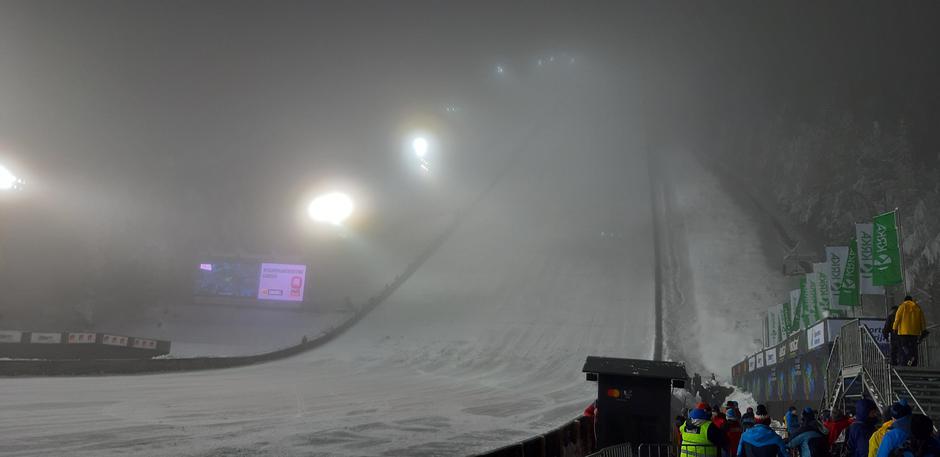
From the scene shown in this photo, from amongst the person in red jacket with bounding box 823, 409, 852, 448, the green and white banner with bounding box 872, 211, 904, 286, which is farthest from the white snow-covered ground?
the person in red jacket with bounding box 823, 409, 852, 448

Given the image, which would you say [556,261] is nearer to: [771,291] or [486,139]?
[771,291]

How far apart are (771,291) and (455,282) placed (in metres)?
16.7

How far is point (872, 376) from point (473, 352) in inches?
670

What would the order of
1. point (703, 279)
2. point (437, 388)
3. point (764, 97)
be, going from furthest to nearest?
point (764, 97)
point (703, 279)
point (437, 388)

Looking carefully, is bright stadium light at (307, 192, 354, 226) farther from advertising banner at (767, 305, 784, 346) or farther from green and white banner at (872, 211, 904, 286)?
green and white banner at (872, 211, 904, 286)

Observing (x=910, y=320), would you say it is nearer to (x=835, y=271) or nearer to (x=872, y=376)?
(x=872, y=376)

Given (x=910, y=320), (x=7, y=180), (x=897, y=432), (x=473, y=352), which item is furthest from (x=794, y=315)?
(x=7, y=180)

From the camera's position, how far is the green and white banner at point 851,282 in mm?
14707

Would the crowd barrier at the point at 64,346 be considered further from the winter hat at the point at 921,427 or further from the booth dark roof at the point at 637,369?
the winter hat at the point at 921,427

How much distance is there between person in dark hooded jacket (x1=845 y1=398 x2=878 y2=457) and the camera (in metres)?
4.92

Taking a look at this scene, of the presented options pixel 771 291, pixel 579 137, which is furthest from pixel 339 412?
pixel 579 137

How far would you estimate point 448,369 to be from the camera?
22.2 metres

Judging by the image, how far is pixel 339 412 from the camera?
12273 millimetres

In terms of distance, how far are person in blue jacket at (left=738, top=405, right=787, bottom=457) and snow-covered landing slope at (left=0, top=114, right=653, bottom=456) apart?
529 cm
